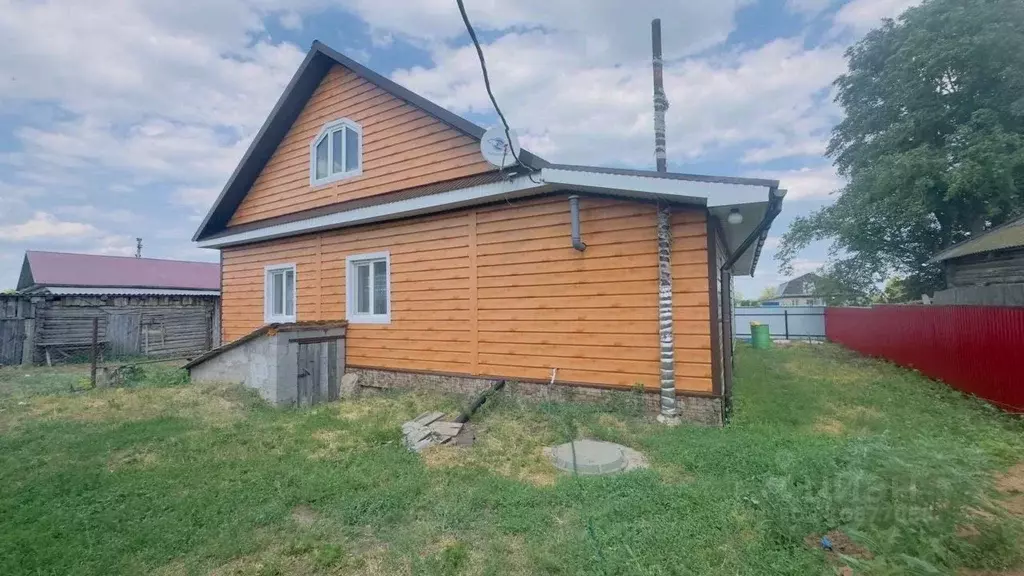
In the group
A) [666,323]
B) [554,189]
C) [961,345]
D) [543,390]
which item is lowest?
[543,390]

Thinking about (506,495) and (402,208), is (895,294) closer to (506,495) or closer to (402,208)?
(402,208)

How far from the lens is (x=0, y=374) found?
11891mm

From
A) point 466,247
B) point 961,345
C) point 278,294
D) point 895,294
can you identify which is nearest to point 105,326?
point 278,294

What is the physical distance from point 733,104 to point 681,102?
2.56 m

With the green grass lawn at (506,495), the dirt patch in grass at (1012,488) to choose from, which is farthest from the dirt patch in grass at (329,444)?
the dirt patch in grass at (1012,488)

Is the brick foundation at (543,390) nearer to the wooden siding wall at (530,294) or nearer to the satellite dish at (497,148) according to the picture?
the wooden siding wall at (530,294)

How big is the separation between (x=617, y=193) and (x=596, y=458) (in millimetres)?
3333

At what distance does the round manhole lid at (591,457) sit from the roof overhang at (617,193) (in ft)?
9.54

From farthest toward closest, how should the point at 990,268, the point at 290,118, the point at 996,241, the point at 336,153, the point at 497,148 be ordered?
the point at 990,268, the point at 996,241, the point at 290,118, the point at 336,153, the point at 497,148

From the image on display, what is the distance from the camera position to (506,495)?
378 cm

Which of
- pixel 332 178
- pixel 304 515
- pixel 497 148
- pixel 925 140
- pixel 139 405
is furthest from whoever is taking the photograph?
pixel 925 140

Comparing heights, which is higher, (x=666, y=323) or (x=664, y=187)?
(x=664, y=187)

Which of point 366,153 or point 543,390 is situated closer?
point 543,390

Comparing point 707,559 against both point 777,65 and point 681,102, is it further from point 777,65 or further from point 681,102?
point 777,65
